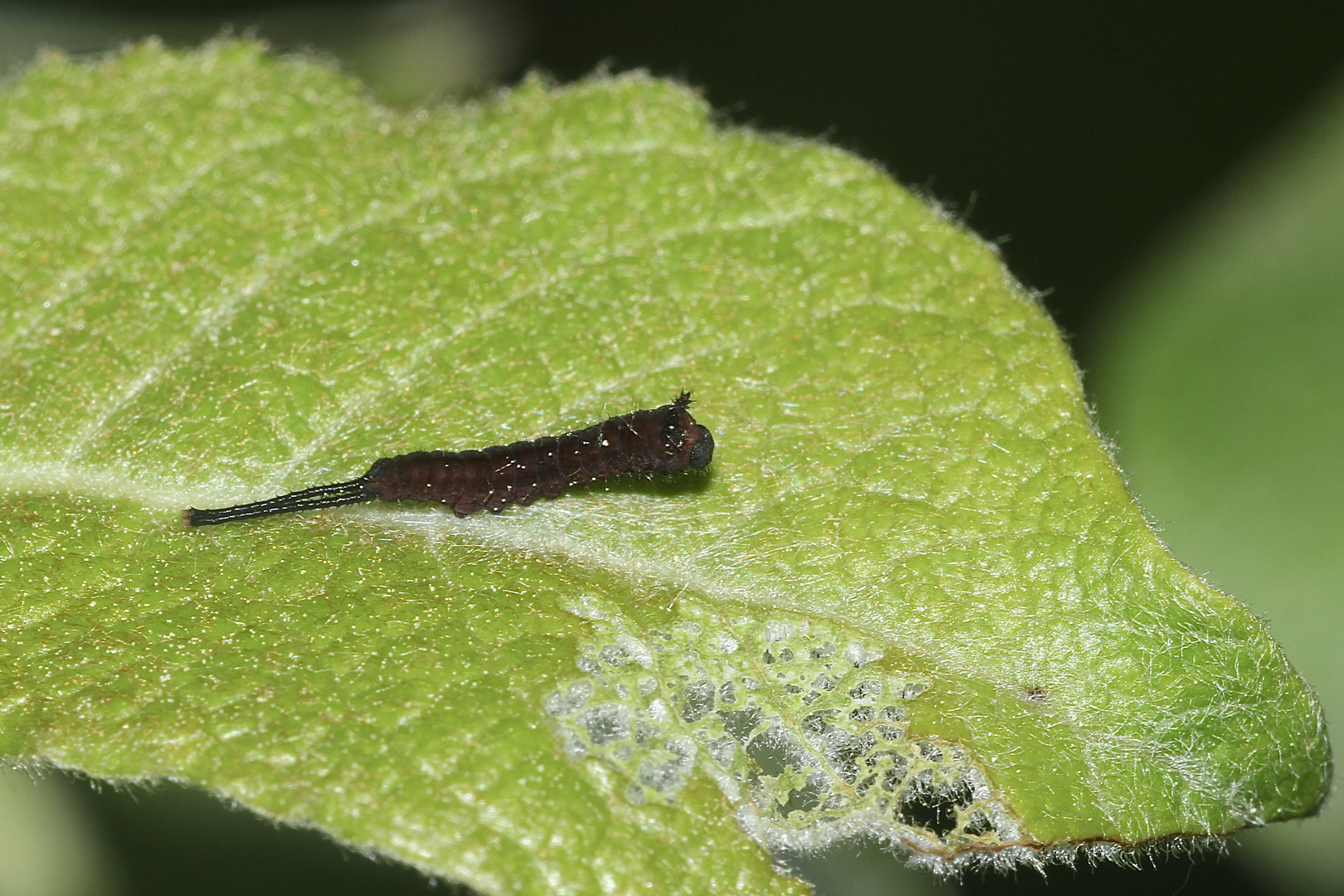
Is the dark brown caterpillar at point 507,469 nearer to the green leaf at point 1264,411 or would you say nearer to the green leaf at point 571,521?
the green leaf at point 571,521

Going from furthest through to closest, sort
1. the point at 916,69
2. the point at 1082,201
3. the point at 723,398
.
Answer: the point at 916,69 → the point at 1082,201 → the point at 723,398

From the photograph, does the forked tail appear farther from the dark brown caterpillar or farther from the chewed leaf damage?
the chewed leaf damage

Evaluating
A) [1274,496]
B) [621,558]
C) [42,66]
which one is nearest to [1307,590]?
[1274,496]

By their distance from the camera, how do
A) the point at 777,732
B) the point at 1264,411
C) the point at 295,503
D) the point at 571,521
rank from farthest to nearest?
the point at 1264,411, the point at 571,521, the point at 295,503, the point at 777,732

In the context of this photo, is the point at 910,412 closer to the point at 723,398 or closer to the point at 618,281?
the point at 723,398

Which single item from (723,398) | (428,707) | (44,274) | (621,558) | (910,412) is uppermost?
(910,412)

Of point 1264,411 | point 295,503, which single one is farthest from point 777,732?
point 1264,411

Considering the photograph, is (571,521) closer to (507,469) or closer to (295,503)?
(507,469)
